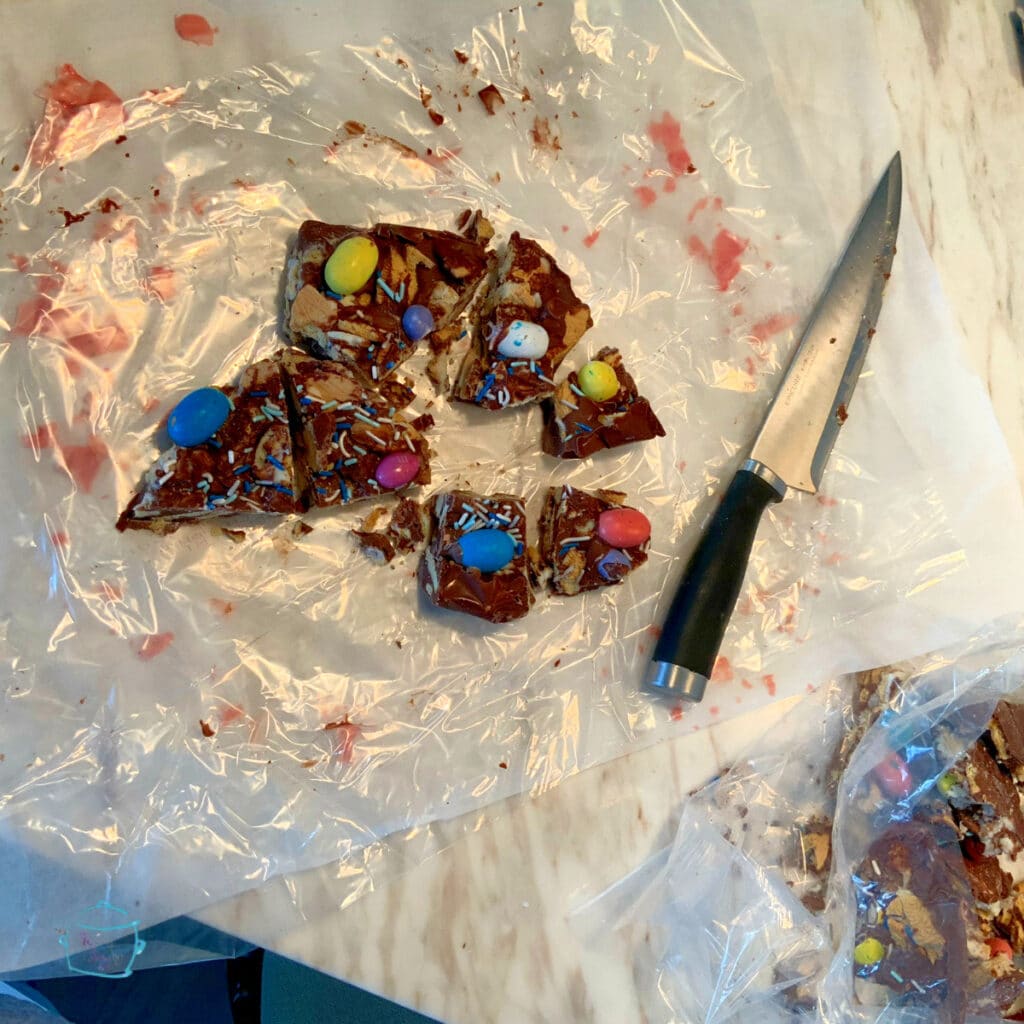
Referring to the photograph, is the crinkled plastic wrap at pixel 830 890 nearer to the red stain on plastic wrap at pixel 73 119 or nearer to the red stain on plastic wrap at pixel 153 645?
the red stain on plastic wrap at pixel 153 645

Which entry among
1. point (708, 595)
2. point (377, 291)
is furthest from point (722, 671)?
point (377, 291)

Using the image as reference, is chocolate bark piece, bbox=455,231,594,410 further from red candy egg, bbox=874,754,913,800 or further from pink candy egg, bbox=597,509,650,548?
red candy egg, bbox=874,754,913,800

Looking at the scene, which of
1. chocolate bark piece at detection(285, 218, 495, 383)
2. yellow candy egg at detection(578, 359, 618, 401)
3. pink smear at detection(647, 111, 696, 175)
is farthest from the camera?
pink smear at detection(647, 111, 696, 175)

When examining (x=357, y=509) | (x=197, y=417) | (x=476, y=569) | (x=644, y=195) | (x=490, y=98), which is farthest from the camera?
(x=644, y=195)

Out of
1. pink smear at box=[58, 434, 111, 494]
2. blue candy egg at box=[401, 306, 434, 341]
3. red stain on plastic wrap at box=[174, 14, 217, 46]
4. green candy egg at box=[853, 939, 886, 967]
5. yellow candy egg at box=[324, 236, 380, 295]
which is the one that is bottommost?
green candy egg at box=[853, 939, 886, 967]

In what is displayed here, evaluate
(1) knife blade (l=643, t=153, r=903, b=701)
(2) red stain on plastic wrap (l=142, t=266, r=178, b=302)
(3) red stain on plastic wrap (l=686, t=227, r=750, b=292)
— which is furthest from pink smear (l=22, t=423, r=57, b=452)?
(3) red stain on plastic wrap (l=686, t=227, r=750, b=292)

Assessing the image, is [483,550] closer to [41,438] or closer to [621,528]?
[621,528]

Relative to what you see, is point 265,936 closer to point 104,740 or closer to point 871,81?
point 104,740
